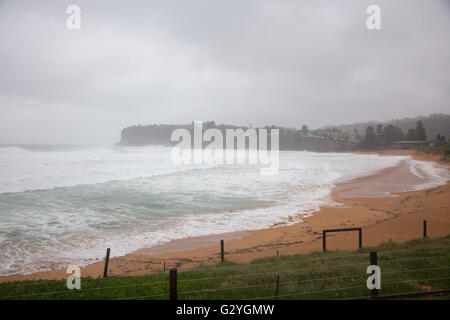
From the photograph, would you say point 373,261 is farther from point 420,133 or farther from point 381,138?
point 420,133

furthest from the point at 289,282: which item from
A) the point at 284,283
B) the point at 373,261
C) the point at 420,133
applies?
the point at 420,133

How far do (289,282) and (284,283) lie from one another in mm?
134

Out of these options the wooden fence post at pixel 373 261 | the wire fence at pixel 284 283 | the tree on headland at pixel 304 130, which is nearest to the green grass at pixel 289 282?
the wire fence at pixel 284 283

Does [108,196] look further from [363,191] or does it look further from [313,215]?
[363,191]

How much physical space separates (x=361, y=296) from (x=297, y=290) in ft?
4.14

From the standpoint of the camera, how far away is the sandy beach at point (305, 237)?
33.8 feet

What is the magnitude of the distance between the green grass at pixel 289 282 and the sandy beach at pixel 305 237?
8.52ft

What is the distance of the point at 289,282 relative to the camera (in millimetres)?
6242

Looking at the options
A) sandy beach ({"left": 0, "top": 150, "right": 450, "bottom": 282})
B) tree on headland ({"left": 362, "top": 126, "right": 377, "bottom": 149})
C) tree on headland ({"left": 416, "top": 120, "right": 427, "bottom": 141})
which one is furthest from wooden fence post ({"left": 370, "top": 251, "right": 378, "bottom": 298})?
tree on headland ({"left": 416, "top": 120, "right": 427, "bottom": 141})

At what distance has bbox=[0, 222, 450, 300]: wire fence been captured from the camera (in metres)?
5.69

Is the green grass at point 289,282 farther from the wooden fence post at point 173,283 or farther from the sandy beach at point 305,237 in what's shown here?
the sandy beach at point 305,237

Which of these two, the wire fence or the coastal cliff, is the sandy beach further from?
the coastal cliff
